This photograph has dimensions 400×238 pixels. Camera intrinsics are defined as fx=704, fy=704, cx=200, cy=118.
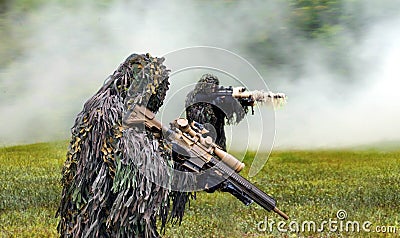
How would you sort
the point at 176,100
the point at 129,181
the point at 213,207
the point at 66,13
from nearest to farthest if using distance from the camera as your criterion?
the point at 129,181
the point at 176,100
the point at 213,207
the point at 66,13

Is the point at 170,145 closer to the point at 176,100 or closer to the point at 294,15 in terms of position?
the point at 176,100

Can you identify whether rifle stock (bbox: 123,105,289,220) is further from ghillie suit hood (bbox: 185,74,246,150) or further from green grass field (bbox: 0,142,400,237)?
green grass field (bbox: 0,142,400,237)

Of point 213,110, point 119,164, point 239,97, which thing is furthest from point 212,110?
point 119,164

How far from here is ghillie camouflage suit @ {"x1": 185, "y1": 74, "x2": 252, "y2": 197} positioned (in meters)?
2.36

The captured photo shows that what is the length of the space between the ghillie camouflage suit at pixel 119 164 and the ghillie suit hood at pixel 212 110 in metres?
0.37

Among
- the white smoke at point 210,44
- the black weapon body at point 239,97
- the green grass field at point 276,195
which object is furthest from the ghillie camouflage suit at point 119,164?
the white smoke at point 210,44

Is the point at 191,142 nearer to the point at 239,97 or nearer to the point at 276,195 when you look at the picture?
the point at 239,97

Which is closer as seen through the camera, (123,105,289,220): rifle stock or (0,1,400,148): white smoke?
(123,105,289,220): rifle stock

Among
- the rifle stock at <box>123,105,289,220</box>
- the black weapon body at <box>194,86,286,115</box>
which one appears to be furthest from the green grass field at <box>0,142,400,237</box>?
the rifle stock at <box>123,105,289,220</box>

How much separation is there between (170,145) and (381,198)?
6.30 ft

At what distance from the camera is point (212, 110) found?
A: 2.47 metres

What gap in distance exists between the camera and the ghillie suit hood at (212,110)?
2367 mm

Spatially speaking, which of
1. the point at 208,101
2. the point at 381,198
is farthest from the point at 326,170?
the point at 208,101

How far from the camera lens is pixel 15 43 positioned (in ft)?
12.6
